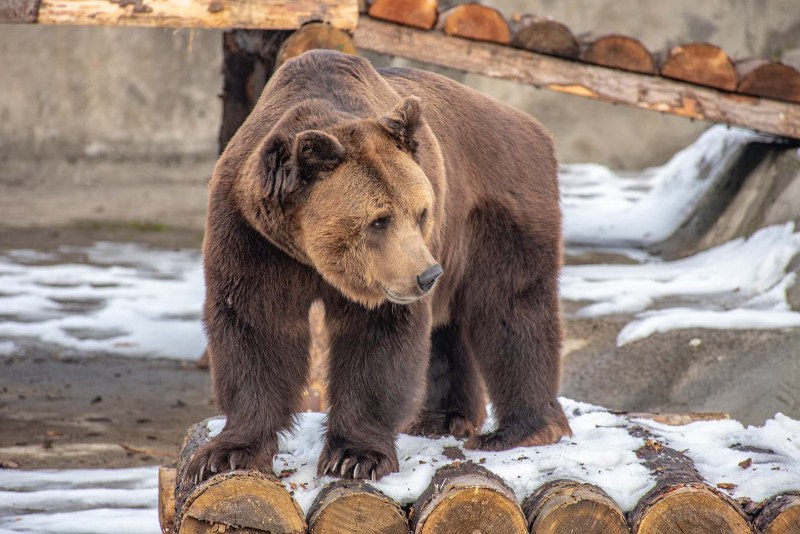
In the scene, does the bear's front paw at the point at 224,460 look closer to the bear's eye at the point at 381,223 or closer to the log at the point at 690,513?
the bear's eye at the point at 381,223

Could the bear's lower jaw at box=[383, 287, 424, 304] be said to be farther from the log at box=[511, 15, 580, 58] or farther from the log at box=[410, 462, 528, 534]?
the log at box=[511, 15, 580, 58]

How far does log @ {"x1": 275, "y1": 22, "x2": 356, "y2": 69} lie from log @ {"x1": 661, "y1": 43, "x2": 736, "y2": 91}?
2.85 m

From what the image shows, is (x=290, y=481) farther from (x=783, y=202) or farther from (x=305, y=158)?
(x=783, y=202)

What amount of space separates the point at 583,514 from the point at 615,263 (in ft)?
20.1

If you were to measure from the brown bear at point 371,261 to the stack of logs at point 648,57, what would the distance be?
3621 millimetres

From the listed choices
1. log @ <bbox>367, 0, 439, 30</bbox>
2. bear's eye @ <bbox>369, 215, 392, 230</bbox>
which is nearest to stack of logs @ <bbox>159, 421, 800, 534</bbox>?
bear's eye @ <bbox>369, 215, 392, 230</bbox>

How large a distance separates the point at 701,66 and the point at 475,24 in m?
1.67

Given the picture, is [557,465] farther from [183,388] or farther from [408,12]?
[408,12]

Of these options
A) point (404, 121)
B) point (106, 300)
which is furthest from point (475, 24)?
point (404, 121)

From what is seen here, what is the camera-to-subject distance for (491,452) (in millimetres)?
4047

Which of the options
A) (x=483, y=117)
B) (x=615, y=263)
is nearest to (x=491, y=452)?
(x=483, y=117)

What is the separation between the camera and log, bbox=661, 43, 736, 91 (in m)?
7.93

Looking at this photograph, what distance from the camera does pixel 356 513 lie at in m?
3.41

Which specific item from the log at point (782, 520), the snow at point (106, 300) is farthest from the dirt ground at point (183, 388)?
the log at point (782, 520)
